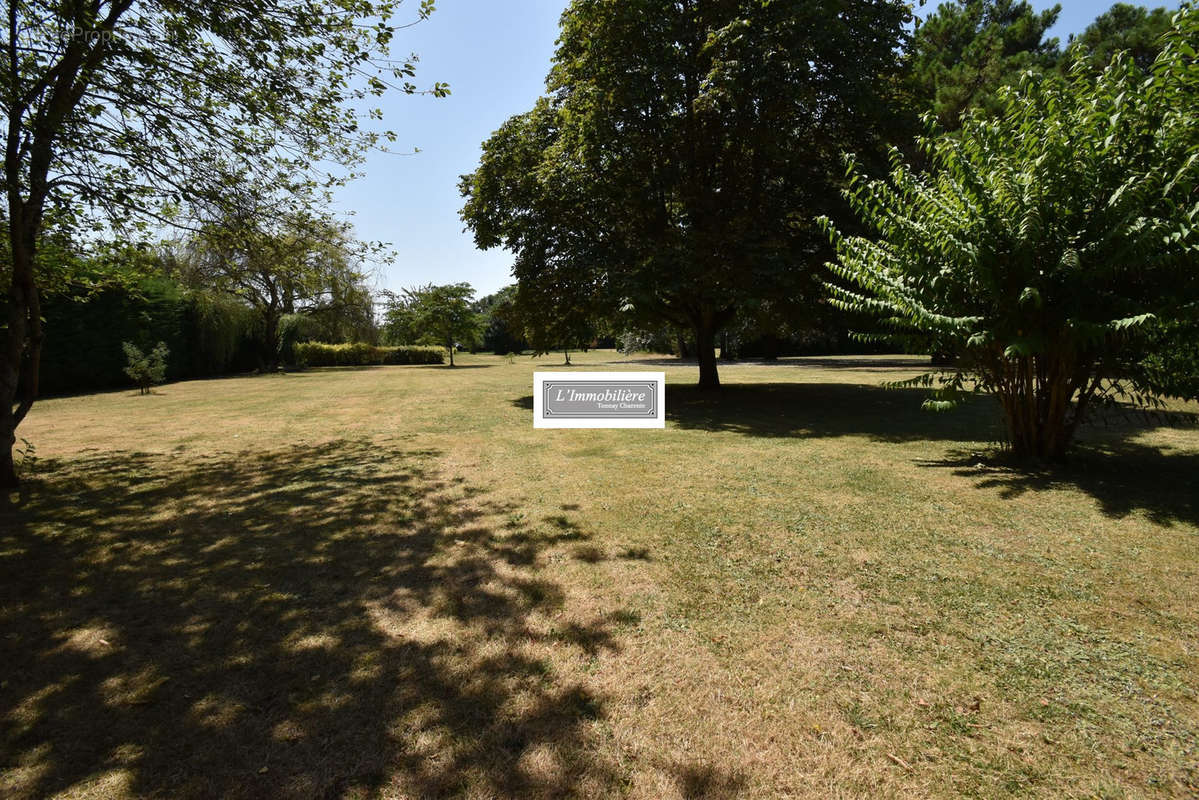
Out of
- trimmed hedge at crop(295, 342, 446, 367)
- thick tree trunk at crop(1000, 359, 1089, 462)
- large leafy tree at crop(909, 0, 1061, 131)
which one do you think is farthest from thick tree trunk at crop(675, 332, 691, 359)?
thick tree trunk at crop(1000, 359, 1089, 462)

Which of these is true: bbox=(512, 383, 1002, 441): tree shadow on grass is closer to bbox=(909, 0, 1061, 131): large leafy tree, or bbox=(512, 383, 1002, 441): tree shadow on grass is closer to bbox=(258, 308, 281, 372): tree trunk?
bbox=(909, 0, 1061, 131): large leafy tree

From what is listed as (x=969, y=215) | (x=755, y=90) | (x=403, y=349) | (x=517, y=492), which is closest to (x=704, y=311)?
(x=755, y=90)

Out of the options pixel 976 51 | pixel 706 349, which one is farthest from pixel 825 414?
pixel 976 51

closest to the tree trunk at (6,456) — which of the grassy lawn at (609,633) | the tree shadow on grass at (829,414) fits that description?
the grassy lawn at (609,633)

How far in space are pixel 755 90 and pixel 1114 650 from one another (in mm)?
11436

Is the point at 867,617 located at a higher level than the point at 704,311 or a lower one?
lower

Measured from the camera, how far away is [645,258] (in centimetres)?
1190

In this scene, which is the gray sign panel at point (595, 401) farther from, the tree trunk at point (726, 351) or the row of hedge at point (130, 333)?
the tree trunk at point (726, 351)

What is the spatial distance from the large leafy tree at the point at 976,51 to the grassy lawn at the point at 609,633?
701 inches

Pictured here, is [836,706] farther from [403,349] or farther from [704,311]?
[403,349]

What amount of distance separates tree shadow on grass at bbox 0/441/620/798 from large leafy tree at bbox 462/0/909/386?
331 inches

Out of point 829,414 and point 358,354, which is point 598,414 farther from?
point 358,354

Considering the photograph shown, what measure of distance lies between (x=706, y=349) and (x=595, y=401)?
593cm

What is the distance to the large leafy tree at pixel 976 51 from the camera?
58.4ft
